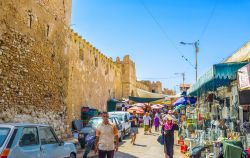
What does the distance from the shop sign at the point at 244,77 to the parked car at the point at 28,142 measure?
4.60 meters

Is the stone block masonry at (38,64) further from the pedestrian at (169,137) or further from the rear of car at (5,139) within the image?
the pedestrian at (169,137)

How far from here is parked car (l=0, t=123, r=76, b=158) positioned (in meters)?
5.50

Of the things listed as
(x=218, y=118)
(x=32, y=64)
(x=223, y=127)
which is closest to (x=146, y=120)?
(x=32, y=64)

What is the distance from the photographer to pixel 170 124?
9641 millimetres

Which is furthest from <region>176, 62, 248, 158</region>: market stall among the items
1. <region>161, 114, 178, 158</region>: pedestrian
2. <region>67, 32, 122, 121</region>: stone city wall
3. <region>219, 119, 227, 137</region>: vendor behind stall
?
<region>67, 32, 122, 121</region>: stone city wall

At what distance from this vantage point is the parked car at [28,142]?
18.1 ft

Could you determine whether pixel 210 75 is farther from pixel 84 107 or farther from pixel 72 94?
pixel 84 107

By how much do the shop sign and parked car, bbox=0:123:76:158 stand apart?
4.60m

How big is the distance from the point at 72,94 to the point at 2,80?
33.7ft

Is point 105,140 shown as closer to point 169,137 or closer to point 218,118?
point 169,137

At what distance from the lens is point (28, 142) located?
6051 mm

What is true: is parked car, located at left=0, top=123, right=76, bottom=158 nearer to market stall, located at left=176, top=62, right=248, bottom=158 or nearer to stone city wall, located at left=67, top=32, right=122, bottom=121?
market stall, located at left=176, top=62, right=248, bottom=158

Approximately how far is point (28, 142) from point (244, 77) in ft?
16.0

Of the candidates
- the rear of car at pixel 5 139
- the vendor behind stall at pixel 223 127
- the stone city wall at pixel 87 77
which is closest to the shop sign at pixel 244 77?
the vendor behind stall at pixel 223 127
